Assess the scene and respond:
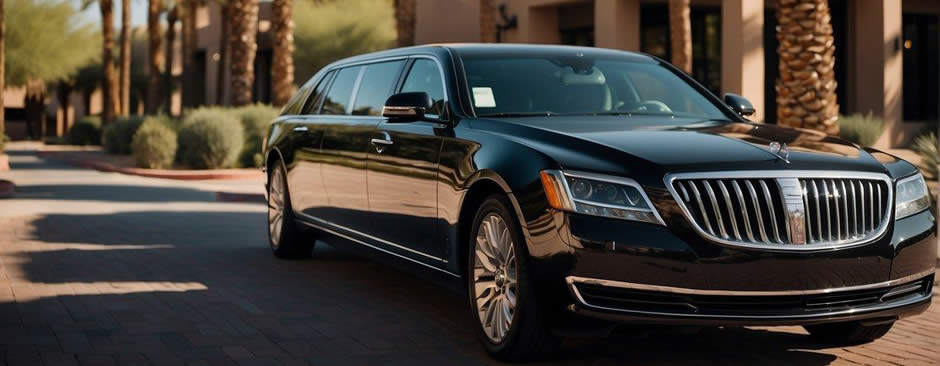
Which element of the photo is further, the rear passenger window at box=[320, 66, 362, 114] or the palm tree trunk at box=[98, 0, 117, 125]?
the palm tree trunk at box=[98, 0, 117, 125]

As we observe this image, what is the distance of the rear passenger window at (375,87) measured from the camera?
26.6ft

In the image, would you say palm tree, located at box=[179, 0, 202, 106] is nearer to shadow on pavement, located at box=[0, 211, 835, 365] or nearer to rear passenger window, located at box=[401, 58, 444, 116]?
shadow on pavement, located at box=[0, 211, 835, 365]

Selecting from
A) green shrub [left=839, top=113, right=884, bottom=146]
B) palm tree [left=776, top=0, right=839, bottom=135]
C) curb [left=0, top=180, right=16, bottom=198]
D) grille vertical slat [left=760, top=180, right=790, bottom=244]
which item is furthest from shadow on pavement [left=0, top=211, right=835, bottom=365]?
green shrub [left=839, top=113, right=884, bottom=146]

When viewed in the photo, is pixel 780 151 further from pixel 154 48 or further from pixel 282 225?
pixel 154 48

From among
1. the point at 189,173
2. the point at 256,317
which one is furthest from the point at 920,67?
the point at 256,317

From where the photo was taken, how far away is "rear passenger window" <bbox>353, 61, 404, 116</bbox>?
26.6 ft

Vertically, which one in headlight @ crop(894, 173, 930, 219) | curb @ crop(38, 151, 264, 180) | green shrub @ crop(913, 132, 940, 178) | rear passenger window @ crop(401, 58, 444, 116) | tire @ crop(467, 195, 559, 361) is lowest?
tire @ crop(467, 195, 559, 361)

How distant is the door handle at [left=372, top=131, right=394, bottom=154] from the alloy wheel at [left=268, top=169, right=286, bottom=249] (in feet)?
8.10

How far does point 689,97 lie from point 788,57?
7.24 meters

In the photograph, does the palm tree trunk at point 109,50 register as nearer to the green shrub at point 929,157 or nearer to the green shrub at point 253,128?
the green shrub at point 253,128

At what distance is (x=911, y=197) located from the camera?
19.4 ft

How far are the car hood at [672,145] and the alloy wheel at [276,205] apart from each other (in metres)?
3.86

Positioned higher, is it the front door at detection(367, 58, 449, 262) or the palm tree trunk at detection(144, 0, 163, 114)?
the palm tree trunk at detection(144, 0, 163, 114)

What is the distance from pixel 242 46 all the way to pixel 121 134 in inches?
288
